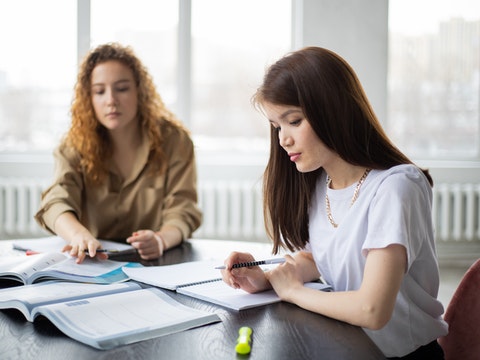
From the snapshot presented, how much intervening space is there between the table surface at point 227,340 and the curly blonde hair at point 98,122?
101 cm

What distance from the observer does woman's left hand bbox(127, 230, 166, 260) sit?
174 centimetres

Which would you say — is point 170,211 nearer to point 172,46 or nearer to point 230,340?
point 230,340

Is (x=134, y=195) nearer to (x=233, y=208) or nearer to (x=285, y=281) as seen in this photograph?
(x=285, y=281)

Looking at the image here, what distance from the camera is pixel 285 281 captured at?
1256 millimetres

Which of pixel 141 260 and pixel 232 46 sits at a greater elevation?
pixel 232 46

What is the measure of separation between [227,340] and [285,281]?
276 millimetres

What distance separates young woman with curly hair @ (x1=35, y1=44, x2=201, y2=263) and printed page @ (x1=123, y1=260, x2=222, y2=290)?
482 millimetres

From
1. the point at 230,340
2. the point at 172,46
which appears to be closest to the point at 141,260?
the point at 230,340

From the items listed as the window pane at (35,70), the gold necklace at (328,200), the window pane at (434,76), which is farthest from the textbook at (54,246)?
the window pane at (434,76)

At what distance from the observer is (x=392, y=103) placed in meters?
4.46

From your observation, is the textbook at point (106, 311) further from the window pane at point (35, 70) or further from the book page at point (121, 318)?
the window pane at point (35, 70)

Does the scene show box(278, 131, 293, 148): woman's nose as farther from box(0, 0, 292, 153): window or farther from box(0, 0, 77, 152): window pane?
box(0, 0, 77, 152): window pane

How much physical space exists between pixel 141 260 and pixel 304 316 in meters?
0.68

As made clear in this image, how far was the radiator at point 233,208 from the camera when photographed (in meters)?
4.20
